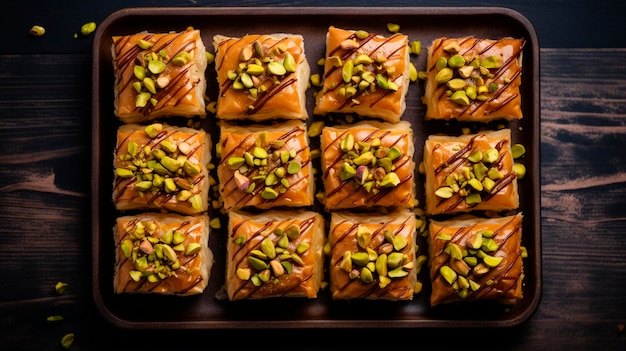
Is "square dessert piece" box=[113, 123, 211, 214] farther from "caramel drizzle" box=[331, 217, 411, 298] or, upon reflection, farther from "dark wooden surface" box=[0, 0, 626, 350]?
"caramel drizzle" box=[331, 217, 411, 298]

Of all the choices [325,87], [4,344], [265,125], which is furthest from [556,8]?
[4,344]

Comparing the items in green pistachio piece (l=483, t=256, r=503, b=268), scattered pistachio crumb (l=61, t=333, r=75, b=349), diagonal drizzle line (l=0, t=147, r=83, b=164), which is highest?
diagonal drizzle line (l=0, t=147, r=83, b=164)

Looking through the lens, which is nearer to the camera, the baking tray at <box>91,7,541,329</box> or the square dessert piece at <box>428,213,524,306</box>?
the square dessert piece at <box>428,213,524,306</box>

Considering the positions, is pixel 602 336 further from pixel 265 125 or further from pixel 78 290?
pixel 78 290

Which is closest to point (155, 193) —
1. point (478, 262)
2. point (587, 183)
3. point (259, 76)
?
point (259, 76)

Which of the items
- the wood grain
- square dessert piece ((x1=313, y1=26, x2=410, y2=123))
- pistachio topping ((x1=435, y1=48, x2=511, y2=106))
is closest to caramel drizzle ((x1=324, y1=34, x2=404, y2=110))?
square dessert piece ((x1=313, y1=26, x2=410, y2=123))

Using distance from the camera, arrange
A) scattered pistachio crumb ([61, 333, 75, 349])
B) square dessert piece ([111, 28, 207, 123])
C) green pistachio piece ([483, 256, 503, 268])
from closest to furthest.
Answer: green pistachio piece ([483, 256, 503, 268]) → square dessert piece ([111, 28, 207, 123]) → scattered pistachio crumb ([61, 333, 75, 349])
